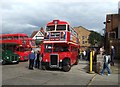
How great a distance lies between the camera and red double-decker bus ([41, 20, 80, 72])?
2230 centimetres

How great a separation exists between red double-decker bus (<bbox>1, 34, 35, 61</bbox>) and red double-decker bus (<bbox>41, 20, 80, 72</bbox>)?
36.7 feet

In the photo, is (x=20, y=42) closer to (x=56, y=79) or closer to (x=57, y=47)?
(x=57, y=47)

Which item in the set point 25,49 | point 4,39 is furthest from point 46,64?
point 4,39

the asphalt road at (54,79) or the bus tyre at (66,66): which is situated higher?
the bus tyre at (66,66)

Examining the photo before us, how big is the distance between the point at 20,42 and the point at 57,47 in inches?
509

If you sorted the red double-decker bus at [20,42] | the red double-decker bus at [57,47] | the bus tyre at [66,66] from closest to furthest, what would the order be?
the bus tyre at [66,66]
the red double-decker bus at [57,47]
the red double-decker bus at [20,42]

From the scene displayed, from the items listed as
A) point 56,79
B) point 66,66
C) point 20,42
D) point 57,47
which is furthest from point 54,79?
point 20,42

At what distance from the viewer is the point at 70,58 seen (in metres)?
22.9

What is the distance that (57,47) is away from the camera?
897 inches

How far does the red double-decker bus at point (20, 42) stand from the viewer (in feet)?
111

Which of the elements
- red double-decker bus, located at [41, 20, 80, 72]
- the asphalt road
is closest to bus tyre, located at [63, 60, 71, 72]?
red double-decker bus, located at [41, 20, 80, 72]

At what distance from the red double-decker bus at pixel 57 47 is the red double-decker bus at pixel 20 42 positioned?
11.2 metres

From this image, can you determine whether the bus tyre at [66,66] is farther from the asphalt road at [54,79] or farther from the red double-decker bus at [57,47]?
the asphalt road at [54,79]

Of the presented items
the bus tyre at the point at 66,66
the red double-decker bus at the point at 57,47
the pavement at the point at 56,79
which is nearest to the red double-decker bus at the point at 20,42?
the red double-decker bus at the point at 57,47
